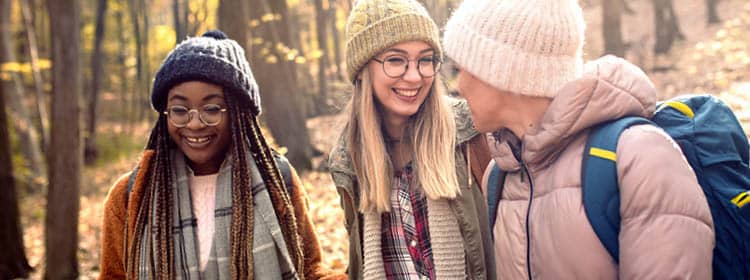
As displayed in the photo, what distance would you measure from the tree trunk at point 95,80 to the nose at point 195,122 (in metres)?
19.6

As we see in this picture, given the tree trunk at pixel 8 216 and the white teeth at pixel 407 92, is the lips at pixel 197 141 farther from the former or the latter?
the tree trunk at pixel 8 216

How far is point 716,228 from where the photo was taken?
1.86 metres

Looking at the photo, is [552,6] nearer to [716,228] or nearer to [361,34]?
[716,228]

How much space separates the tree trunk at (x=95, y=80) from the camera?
2089cm

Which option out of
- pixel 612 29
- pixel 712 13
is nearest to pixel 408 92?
pixel 612 29

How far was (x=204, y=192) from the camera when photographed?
302 centimetres

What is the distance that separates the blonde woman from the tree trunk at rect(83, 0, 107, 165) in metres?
19.6

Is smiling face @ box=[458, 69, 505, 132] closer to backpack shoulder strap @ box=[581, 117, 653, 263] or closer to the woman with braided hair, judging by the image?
backpack shoulder strap @ box=[581, 117, 653, 263]

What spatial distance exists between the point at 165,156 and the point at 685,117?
217 centimetres

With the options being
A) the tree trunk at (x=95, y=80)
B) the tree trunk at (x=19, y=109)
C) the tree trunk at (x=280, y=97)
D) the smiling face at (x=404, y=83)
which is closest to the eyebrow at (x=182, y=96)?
the smiling face at (x=404, y=83)

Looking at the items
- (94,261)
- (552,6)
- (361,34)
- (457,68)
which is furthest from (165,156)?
(94,261)

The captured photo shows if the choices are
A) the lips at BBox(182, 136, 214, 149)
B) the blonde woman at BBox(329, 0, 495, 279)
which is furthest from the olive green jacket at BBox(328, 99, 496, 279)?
the lips at BBox(182, 136, 214, 149)

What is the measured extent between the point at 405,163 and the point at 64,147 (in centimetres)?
608

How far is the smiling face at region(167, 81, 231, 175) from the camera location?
110 inches
